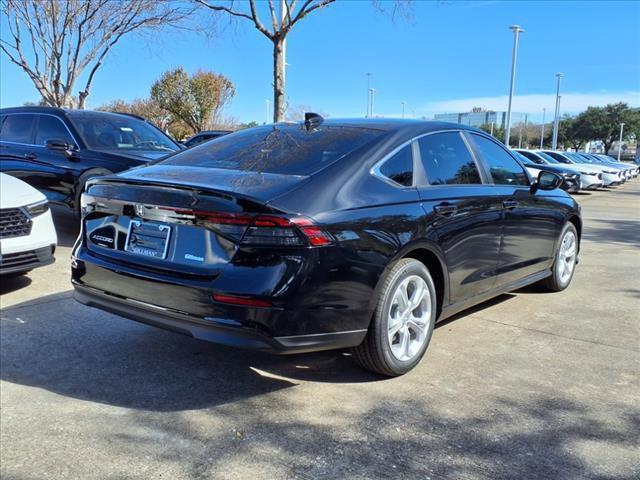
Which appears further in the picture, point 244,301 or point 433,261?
point 433,261

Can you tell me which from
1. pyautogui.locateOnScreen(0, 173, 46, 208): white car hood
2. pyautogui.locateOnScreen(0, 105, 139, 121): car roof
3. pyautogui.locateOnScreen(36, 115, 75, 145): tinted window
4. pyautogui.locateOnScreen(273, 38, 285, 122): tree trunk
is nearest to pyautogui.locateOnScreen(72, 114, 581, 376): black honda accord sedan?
pyautogui.locateOnScreen(0, 173, 46, 208): white car hood

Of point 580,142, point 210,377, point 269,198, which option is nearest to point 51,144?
point 210,377

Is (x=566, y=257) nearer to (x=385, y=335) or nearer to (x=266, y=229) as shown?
(x=385, y=335)

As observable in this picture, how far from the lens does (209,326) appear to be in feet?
9.63

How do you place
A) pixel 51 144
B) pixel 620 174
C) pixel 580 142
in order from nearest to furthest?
pixel 51 144 < pixel 620 174 < pixel 580 142

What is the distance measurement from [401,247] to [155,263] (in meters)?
1.41

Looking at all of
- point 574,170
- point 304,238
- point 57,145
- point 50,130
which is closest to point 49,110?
point 50,130

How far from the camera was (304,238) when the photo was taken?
2871mm

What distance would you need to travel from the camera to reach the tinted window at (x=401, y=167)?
11.5ft

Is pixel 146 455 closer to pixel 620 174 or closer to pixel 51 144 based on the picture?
pixel 51 144

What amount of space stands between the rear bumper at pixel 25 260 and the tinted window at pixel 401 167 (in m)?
3.52

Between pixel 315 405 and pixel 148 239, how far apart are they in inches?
52.4

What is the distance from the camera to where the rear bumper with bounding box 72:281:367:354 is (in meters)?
2.89

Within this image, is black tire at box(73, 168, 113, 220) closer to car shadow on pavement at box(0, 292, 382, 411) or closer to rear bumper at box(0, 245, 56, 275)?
rear bumper at box(0, 245, 56, 275)
